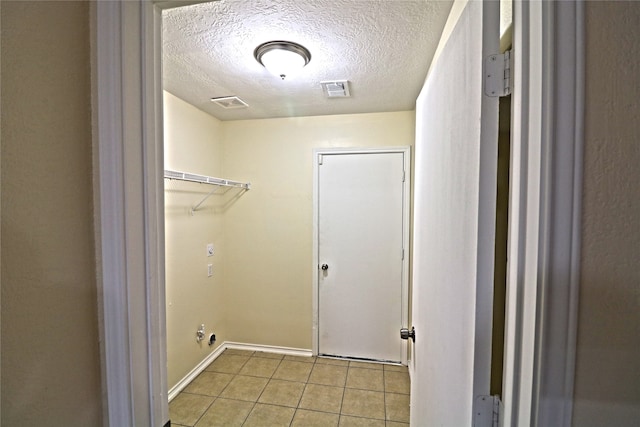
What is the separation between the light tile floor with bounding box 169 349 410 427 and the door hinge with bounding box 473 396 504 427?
1.62 metres

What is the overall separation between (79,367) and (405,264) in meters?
2.32

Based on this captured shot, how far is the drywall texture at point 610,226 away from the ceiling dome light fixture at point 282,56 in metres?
1.29

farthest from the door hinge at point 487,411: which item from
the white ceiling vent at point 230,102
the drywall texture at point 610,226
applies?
the white ceiling vent at point 230,102

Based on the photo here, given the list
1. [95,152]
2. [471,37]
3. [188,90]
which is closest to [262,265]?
[188,90]

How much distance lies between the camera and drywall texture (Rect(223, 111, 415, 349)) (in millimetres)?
2637

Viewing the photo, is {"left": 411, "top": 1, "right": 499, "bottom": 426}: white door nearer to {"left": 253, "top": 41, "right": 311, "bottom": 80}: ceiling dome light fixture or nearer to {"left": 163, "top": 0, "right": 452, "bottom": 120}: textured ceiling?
{"left": 163, "top": 0, "right": 452, "bottom": 120}: textured ceiling

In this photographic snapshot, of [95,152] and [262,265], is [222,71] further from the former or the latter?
[262,265]

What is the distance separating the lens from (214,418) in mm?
1893

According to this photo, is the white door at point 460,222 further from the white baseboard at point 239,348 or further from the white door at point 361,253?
the white baseboard at point 239,348

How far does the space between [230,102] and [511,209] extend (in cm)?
228

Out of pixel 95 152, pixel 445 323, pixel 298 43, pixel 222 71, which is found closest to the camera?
pixel 95 152

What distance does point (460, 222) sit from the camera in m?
0.68

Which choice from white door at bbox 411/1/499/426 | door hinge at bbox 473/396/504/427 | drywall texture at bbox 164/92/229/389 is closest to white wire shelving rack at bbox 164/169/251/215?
drywall texture at bbox 164/92/229/389

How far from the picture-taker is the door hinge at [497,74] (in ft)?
1.75
